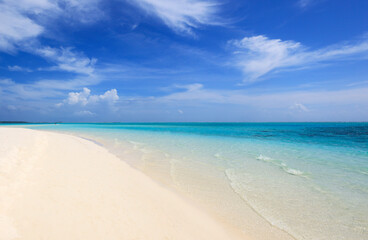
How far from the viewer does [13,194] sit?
4.49 metres

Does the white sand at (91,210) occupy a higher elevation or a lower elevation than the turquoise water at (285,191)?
higher

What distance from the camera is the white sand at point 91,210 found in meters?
3.38

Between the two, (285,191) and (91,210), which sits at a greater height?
(91,210)

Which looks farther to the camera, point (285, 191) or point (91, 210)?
point (285, 191)

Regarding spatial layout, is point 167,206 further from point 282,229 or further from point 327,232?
point 327,232

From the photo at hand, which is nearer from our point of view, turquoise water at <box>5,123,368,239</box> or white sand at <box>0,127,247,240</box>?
white sand at <box>0,127,247,240</box>

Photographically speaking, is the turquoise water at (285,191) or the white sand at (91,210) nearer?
the white sand at (91,210)

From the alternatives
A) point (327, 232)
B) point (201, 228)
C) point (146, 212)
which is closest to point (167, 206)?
point (146, 212)

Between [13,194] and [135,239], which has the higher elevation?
[13,194]

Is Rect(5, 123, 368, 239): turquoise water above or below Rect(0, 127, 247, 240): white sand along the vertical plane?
below

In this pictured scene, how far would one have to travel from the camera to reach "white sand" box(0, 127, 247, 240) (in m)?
3.38

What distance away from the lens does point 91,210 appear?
417 centimetres

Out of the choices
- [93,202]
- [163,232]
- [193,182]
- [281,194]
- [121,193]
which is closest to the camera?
[163,232]

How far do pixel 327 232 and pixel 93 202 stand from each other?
5.50 meters
